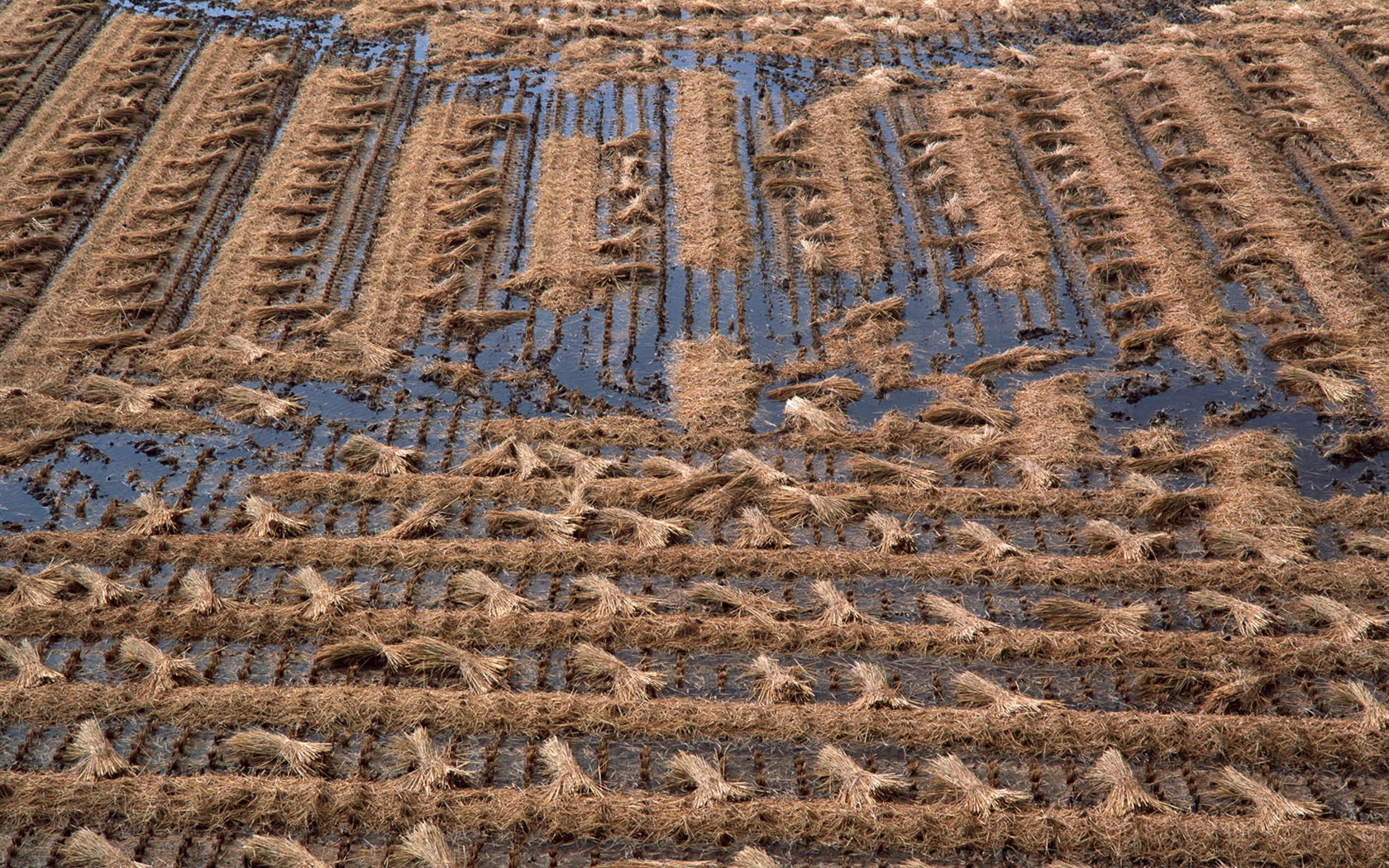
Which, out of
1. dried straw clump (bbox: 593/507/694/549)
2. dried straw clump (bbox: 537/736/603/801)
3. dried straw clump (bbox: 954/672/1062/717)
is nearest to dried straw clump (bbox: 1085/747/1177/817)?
dried straw clump (bbox: 954/672/1062/717)

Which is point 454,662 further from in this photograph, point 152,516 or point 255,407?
point 255,407

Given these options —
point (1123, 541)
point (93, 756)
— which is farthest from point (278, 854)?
point (1123, 541)

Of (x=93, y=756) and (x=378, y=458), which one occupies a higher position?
(x=378, y=458)

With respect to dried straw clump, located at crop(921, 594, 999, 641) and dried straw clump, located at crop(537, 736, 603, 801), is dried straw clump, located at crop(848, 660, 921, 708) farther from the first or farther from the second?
dried straw clump, located at crop(537, 736, 603, 801)

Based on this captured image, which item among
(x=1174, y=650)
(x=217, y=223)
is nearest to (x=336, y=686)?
(x=1174, y=650)

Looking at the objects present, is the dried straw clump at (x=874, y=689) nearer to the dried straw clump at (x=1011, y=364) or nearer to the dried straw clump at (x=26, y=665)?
the dried straw clump at (x=1011, y=364)
